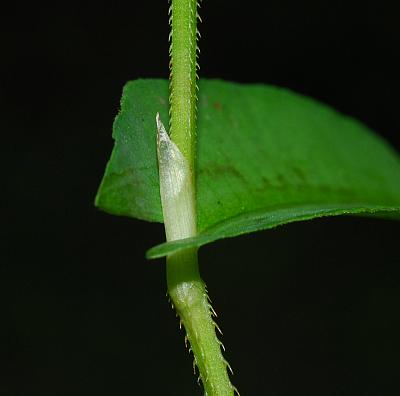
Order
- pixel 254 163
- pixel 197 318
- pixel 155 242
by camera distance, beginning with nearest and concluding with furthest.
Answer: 1. pixel 197 318
2. pixel 254 163
3. pixel 155 242

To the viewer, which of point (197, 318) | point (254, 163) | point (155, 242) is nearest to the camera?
point (197, 318)

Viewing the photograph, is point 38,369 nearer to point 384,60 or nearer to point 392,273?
point 392,273

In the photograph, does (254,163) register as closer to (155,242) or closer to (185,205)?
(185,205)

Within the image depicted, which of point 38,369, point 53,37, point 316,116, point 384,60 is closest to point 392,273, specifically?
point 384,60

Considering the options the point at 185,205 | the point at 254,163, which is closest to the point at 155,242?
the point at 254,163


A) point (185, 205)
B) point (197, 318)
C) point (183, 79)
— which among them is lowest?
point (197, 318)
